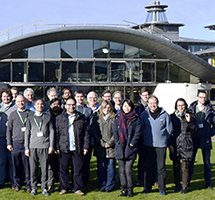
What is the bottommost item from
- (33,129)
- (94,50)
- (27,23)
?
(33,129)

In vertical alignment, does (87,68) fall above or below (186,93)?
above

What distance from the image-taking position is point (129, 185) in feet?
21.4

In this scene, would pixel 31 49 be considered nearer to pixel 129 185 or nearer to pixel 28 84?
pixel 28 84

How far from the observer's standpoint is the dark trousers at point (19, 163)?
6738 mm

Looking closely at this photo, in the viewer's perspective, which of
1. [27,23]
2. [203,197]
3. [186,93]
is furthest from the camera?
[186,93]

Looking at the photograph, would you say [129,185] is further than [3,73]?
No

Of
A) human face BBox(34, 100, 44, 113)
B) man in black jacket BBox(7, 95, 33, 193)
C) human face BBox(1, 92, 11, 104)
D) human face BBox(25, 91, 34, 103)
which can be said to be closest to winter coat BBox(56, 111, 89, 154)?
human face BBox(34, 100, 44, 113)

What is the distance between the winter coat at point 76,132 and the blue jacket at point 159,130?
1.17m

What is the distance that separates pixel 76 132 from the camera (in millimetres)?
6582

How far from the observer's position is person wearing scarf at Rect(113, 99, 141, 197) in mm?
6461

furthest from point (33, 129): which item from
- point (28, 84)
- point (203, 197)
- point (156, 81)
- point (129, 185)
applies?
point (156, 81)

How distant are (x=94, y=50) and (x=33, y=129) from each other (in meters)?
17.2

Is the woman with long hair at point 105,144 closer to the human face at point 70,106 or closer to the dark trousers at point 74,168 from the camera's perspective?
the dark trousers at point 74,168

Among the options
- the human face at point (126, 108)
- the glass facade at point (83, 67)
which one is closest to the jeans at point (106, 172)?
the human face at point (126, 108)
